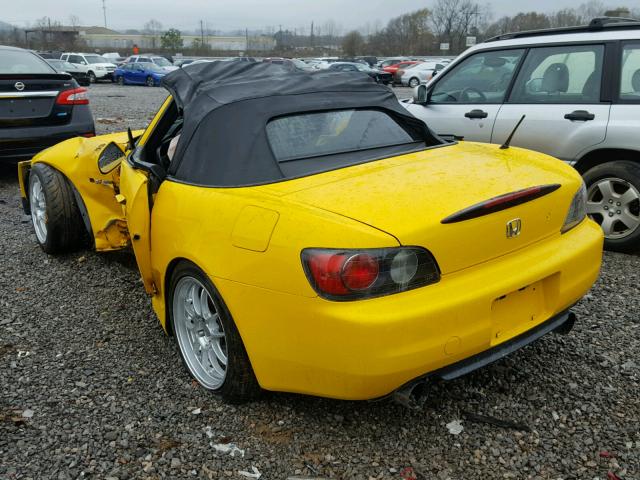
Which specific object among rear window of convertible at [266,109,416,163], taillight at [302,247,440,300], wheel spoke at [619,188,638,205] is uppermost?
rear window of convertible at [266,109,416,163]

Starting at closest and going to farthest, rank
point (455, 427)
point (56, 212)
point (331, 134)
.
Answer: point (455, 427) < point (331, 134) < point (56, 212)

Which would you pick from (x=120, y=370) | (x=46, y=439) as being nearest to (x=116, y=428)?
(x=46, y=439)

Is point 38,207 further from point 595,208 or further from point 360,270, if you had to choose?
point 595,208

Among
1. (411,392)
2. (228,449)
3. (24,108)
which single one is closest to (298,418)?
(228,449)

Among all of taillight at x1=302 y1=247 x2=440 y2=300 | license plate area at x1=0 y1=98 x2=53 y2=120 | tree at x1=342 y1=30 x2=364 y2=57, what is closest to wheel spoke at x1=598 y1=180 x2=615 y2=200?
taillight at x1=302 y1=247 x2=440 y2=300

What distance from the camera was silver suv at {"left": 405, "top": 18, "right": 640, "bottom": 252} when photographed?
4586 mm

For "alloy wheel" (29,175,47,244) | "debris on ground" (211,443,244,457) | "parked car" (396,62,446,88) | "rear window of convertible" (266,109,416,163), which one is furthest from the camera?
"parked car" (396,62,446,88)

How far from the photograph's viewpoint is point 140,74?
33.6 metres

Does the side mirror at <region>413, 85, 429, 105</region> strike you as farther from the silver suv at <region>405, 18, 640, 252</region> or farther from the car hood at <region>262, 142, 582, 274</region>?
the car hood at <region>262, 142, 582, 274</region>

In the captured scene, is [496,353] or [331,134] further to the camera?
[331,134]

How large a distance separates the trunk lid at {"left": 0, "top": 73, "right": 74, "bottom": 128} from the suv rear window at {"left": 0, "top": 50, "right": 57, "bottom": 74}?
0.29 metres

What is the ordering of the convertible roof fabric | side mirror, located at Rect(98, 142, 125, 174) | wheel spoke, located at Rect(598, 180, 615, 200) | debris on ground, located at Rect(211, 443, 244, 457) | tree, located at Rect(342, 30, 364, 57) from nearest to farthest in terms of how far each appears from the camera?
1. debris on ground, located at Rect(211, 443, 244, 457)
2. the convertible roof fabric
3. side mirror, located at Rect(98, 142, 125, 174)
4. wheel spoke, located at Rect(598, 180, 615, 200)
5. tree, located at Rect(342, 30, 364, 57)

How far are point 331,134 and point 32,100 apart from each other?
16.8 feet

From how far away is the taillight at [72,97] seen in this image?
7.00 metres
